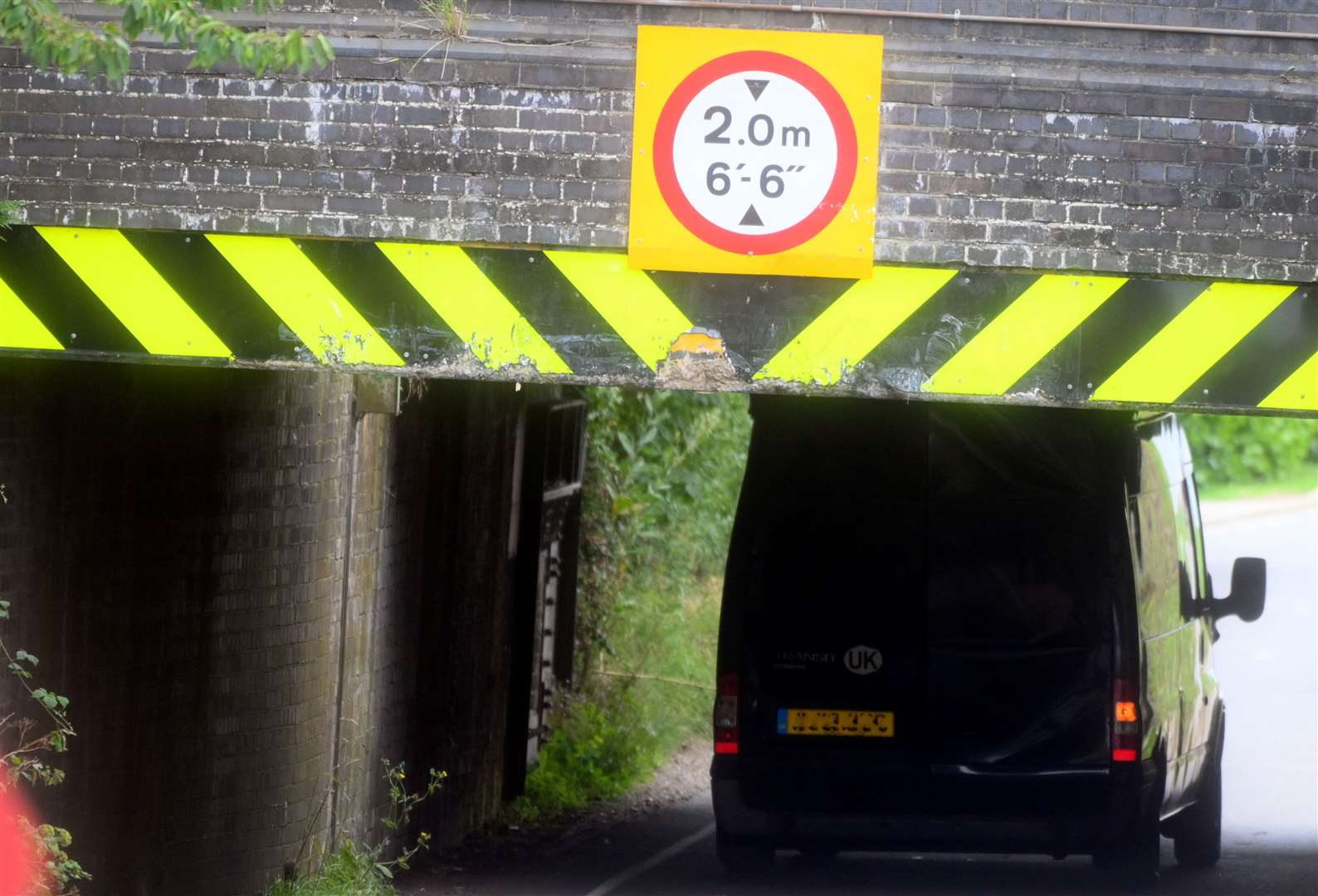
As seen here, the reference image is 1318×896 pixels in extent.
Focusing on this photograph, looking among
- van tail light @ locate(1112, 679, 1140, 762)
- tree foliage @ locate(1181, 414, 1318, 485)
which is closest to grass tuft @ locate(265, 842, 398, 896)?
van tail light @ locate(1112, 679, 1140, 762)

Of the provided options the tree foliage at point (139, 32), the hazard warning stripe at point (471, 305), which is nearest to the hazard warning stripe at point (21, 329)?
the hazard warning stripe at point (471, 305)

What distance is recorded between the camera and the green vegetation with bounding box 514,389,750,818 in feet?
47.5

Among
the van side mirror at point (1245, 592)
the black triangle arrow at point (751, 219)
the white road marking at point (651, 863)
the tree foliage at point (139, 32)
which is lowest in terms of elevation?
the white road marking at point (651, 863)

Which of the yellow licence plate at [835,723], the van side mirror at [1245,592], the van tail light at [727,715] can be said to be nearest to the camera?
the yellow licence plate at [835,723]

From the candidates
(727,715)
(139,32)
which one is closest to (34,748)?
(139,32)

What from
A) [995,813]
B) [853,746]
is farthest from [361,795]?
[995,813]

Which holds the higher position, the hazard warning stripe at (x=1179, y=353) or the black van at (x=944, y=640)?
the hazard warning stripe at (x=1179, y=353)

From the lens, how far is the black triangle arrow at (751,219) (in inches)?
218

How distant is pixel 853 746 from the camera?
8.94 m

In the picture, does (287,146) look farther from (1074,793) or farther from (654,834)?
(654,834)

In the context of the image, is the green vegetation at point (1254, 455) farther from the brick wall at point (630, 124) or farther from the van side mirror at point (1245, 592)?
the brick wall at point (630, 124)

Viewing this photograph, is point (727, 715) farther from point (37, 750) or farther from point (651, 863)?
point (37, 750)

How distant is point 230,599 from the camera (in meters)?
8.03

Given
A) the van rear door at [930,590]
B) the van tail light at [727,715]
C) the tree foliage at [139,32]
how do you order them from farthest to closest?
the van tail light at [727,715]
the van rear door at [930,590]
the tree foliage at [139,32]
